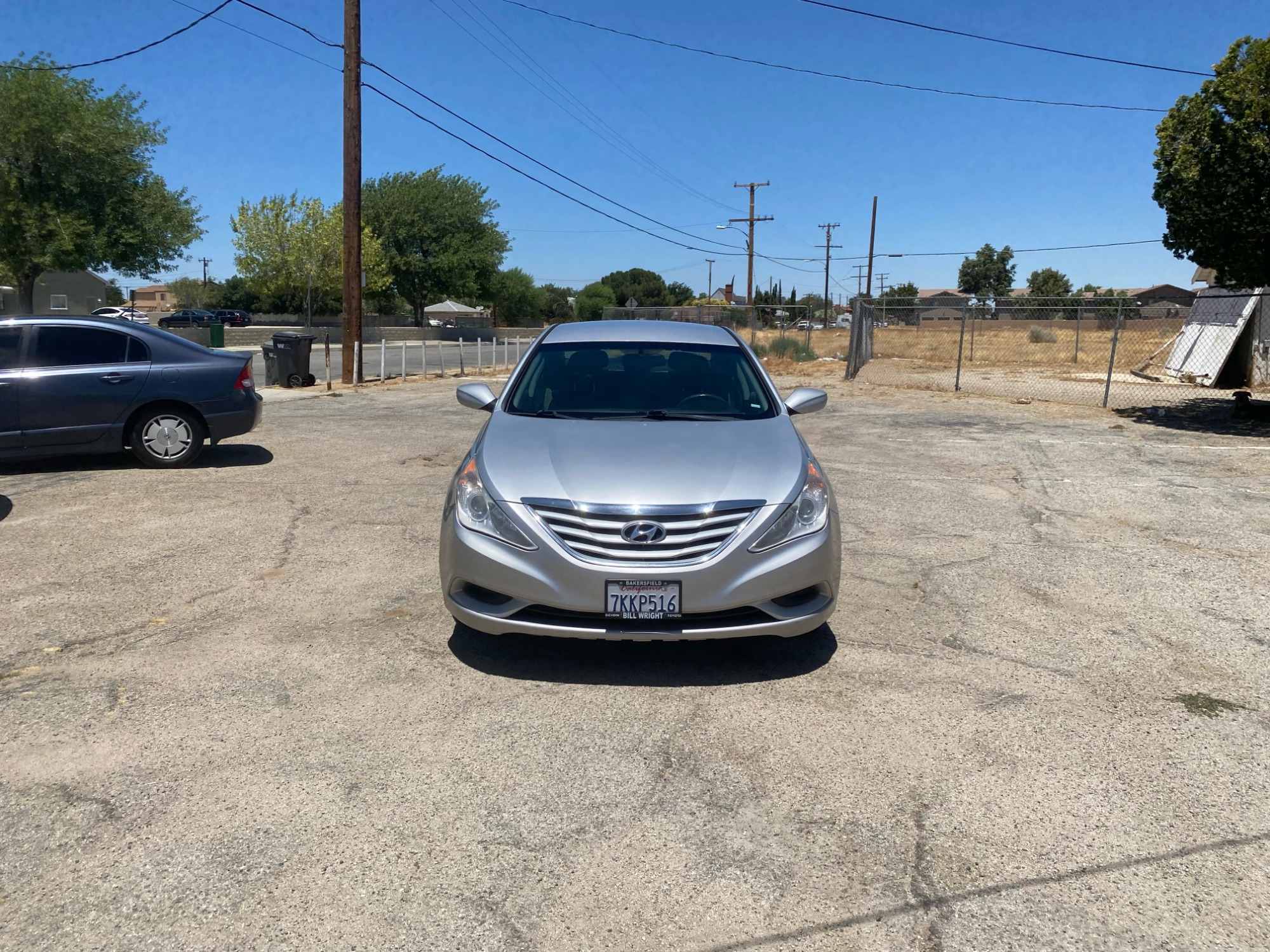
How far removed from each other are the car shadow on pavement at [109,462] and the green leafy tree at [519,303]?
63.4 metres

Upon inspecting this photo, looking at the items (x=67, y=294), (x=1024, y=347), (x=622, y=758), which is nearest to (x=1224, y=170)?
(x=622, y=758)

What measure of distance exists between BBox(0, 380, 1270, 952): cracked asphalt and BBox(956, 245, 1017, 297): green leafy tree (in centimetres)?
11800

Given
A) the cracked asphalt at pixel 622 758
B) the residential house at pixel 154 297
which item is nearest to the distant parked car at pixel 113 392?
the cracked asphalt at pixel 622 758

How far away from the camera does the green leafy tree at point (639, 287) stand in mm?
113875

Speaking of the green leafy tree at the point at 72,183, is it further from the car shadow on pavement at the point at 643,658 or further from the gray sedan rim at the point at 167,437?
the car shadow on pavement at the point at 643,658

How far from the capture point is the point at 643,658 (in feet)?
14.9

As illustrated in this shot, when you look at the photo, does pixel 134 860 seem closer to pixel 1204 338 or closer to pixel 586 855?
pixel 586 855

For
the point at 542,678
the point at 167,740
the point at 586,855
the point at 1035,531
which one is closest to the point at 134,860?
the point at 167,740

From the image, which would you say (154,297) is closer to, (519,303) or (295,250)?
(519,303)

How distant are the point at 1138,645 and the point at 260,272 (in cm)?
5465

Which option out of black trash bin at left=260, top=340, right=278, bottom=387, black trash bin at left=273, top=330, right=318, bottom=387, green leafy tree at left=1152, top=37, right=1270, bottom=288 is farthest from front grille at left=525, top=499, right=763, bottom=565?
A: black trash bin at left=260, top=340, right=278, bottom=387

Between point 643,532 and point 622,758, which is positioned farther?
point 643,532

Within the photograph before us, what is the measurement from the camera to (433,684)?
425cm

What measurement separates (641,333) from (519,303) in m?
76.6
